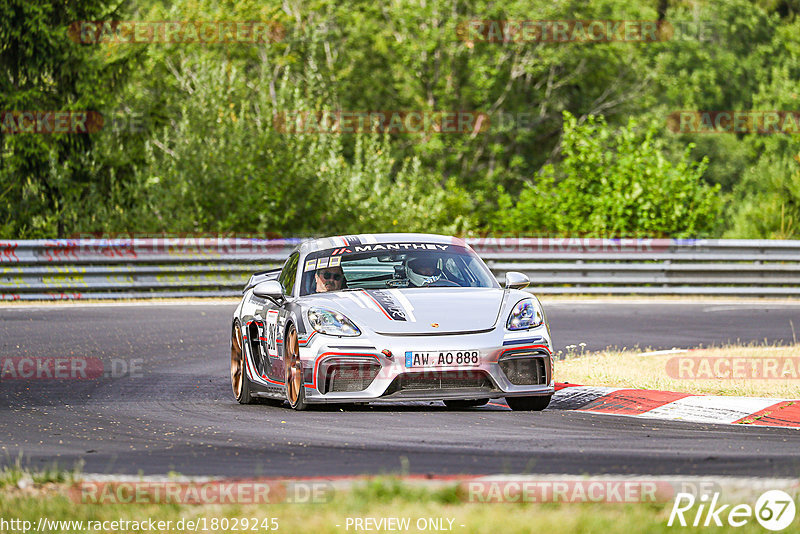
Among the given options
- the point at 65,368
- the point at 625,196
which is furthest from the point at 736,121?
the point at 65,368

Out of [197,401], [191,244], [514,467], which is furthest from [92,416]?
[191,244]

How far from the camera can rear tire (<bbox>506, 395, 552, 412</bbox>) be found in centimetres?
960

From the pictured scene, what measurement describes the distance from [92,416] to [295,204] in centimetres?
1842

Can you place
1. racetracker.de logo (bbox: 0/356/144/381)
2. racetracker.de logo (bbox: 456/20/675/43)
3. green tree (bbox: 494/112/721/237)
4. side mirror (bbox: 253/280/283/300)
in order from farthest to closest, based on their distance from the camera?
racetracker.de logo (bbox: 456/20/675/43), green tree (bbox: 494/112/721/237), racetracker.de logo (bbox: 0/356/144/381), side mirror (bbox: 253/280/283/300)

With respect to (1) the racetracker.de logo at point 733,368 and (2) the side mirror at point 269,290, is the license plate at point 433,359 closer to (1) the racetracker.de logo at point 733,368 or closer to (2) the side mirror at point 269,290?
(2) the side mirror at point 269,290

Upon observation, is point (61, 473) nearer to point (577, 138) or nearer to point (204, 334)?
point (204, 334)

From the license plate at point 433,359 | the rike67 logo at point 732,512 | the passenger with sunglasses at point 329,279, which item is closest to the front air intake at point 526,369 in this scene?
the license plate at point 433,359

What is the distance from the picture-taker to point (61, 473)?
6.49 meters

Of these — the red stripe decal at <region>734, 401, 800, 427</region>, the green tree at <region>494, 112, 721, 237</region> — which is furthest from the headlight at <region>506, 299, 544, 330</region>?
the green tree at <region>494, 112, 721, 237</region>

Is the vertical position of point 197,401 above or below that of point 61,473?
below

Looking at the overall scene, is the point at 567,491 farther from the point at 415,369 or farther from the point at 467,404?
the point at 467,404

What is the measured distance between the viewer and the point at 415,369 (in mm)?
→ 9023

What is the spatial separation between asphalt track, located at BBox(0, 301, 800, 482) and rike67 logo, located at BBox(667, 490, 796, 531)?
90 cm

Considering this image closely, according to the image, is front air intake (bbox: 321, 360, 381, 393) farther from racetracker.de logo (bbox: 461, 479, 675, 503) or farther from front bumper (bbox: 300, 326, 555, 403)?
racetracker.de logo (bbox: 461, 479, 675, 503)
